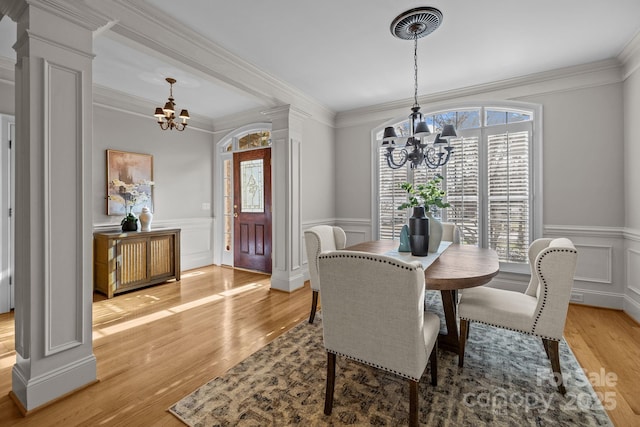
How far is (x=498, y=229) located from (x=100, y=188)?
213 inches

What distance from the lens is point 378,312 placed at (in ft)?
4.87

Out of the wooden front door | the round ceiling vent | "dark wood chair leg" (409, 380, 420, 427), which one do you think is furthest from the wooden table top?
the wooden front door

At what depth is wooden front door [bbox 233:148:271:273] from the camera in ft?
16.5

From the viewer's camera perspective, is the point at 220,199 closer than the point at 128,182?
No

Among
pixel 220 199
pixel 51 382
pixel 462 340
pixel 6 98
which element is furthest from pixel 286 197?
pixel 6 98

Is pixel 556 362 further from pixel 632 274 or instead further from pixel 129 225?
pixel 129 225

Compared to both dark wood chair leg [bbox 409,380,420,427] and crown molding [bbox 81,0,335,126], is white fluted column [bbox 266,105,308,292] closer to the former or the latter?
crown molding [bbox 81,0,335,126]

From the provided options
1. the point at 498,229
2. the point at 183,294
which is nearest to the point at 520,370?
the point at 498,229

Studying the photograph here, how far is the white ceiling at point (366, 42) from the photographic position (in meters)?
2.33

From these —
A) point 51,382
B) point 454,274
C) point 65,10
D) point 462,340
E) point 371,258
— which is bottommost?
point 51,382

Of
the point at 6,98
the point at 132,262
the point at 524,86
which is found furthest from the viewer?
the point at 132,262

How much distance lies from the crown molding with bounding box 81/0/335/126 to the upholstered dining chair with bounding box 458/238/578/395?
3.06 meters

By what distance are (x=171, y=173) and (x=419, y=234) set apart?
4.24 meters

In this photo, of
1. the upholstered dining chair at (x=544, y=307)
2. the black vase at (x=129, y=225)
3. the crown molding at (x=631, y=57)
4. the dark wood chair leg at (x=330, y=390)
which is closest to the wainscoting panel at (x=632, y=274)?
the crown molding at (x=631, y=57)
